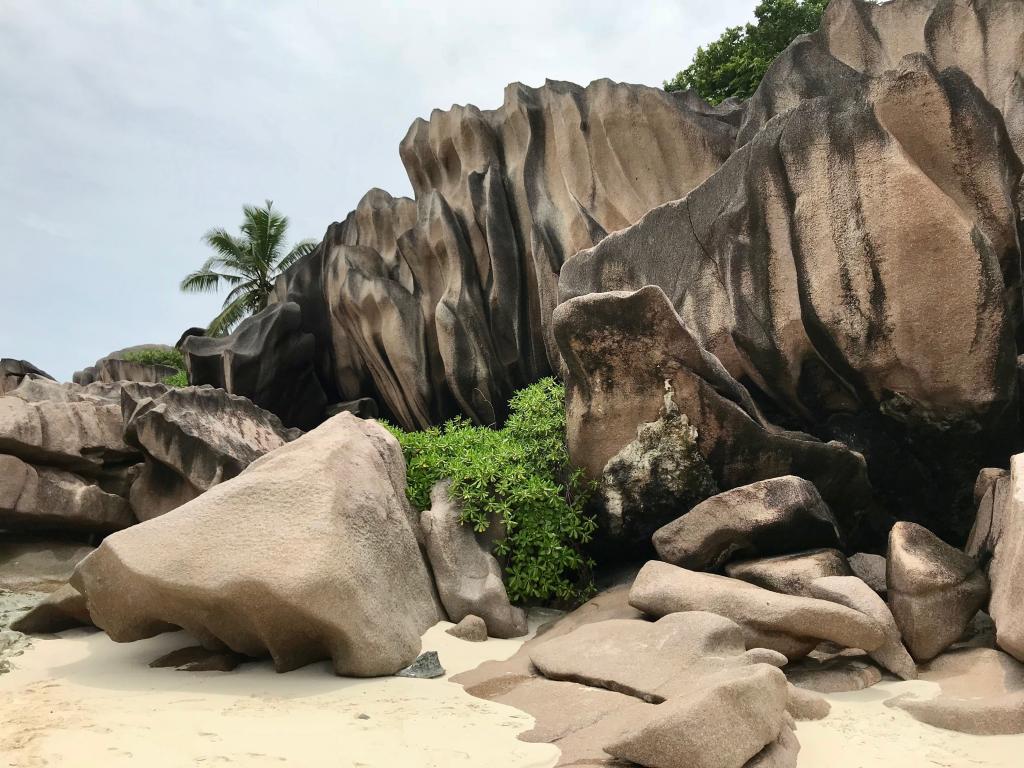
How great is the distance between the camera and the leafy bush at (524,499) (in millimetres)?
5754

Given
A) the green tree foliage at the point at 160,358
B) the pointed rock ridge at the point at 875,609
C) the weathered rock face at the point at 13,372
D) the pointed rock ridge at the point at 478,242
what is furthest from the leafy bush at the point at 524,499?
the green tree foliage at the point at 160,358

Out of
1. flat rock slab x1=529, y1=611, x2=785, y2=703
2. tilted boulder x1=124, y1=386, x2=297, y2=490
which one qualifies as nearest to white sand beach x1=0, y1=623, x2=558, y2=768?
flat rock slab x1=529, y1=611, x2=785, y2=703

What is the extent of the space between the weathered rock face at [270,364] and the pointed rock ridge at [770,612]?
394 inches

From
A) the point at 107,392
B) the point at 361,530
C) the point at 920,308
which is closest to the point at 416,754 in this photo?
the point at 361,530

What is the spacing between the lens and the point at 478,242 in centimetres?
1162

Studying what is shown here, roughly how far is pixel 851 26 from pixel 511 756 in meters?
8.31

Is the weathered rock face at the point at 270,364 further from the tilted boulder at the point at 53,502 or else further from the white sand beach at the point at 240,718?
the white sand beach at the point at 240,718

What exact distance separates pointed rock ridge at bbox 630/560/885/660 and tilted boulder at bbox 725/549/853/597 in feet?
0.64

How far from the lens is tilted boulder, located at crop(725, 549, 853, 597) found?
15.1ft

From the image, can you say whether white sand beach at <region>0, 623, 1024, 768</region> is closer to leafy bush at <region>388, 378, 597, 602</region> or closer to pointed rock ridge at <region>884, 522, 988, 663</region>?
pointed rock ridge at <region>884, 522, 988, 663</region>

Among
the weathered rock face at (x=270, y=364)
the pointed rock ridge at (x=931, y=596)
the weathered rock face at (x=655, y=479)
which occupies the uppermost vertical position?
the weathered rock face at (x=270, y=364)

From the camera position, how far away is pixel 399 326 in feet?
40.5

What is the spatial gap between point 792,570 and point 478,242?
26.1 ft

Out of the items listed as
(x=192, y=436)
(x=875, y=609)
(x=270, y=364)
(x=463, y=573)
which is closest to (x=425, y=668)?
(x=463, y=573)
